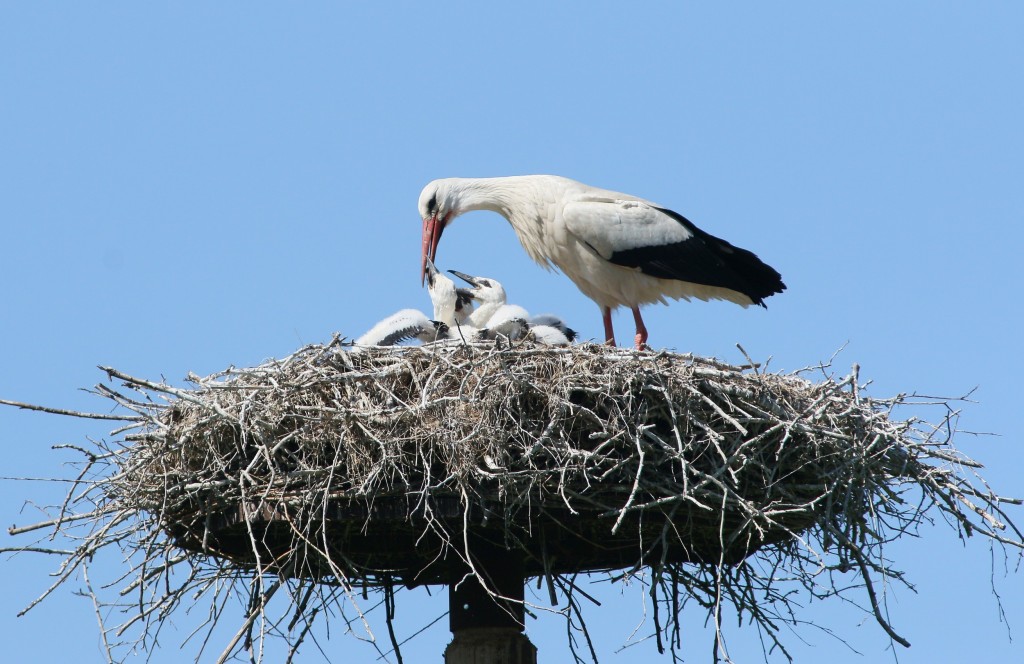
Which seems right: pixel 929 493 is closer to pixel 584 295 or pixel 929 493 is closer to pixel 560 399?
pixel 560 399

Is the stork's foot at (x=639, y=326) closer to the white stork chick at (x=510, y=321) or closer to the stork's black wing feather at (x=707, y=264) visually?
the stork's black wing feather at (x=707, y=264)

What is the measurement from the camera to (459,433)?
634 centimetres

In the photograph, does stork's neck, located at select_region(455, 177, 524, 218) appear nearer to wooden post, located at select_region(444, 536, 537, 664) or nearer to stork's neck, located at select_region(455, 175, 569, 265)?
stork's neck, located at select_region(455, 175, 569, 265)

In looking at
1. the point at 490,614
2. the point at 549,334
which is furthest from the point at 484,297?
the point at 490,614

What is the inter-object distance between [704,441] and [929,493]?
121cm

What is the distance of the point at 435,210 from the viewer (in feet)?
31.4

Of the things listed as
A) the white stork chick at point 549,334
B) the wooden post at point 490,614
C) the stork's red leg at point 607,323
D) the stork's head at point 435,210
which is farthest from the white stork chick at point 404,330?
the wooden post at point 490,614

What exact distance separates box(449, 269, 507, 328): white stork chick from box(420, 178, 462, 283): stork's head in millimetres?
314

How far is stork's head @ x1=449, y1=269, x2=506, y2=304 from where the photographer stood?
378 inches

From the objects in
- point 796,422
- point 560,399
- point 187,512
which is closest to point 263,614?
point 187,512

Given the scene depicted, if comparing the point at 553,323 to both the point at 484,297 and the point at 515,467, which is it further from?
the point at 515,467

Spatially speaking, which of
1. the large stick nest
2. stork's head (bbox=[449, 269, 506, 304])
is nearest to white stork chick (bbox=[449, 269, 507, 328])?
stork's head (bbox=[449, 269, 506, 304])

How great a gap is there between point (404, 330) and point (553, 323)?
912 millimetres

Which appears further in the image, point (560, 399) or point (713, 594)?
point (713, 594)
